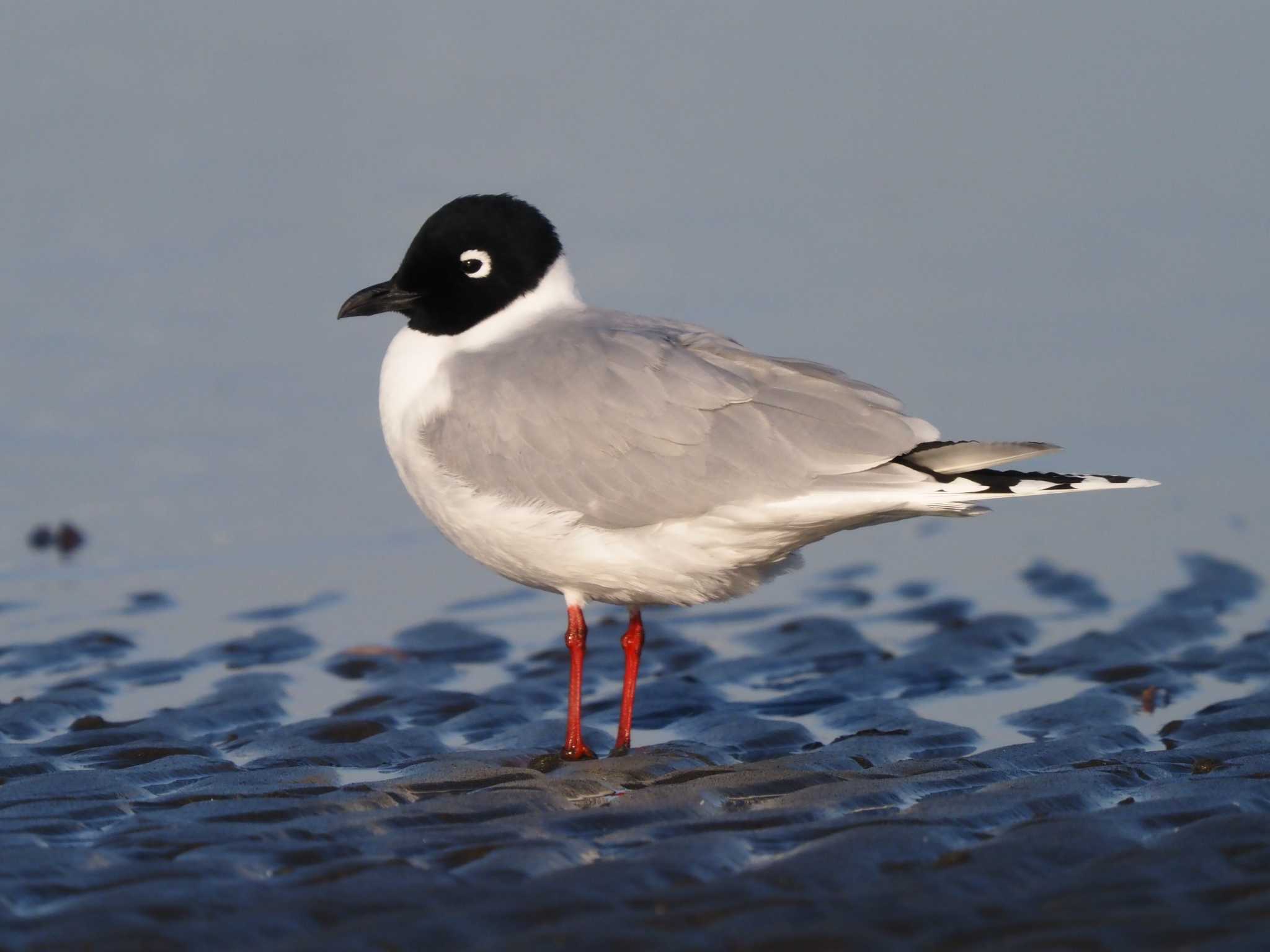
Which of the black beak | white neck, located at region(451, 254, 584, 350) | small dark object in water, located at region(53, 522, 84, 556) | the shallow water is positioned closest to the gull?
white neck, located at region(451, 254, 584, 350)

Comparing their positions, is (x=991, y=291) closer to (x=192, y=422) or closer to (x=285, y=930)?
(x=192, y=422)

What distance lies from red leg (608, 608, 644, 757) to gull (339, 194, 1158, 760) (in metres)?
0.01

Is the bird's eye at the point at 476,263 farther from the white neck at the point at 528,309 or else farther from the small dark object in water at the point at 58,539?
the small dark object in water at the point at 58,539

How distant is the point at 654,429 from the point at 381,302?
145 centimetres

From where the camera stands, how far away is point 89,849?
5.21 metres

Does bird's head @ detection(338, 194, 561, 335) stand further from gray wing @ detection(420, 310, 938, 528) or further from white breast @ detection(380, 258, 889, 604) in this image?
gray wing @ detection(420, 310, 938, 528)

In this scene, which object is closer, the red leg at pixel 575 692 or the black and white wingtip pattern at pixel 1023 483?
the black and white wingtip pattern at pixel 1023 483

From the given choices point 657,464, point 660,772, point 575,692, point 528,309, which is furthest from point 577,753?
point 528,309

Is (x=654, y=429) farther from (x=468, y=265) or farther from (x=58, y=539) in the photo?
(x=58, y=539)

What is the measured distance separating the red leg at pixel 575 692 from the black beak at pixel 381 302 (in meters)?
1.36

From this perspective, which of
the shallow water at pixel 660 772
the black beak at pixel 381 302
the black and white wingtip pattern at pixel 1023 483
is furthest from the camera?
the black beak at pixel 381 302

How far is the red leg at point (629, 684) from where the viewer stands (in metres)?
6.79

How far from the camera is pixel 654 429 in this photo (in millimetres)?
6523

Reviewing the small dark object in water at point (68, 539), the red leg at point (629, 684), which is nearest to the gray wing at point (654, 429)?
the red leg at point (629, 684)
